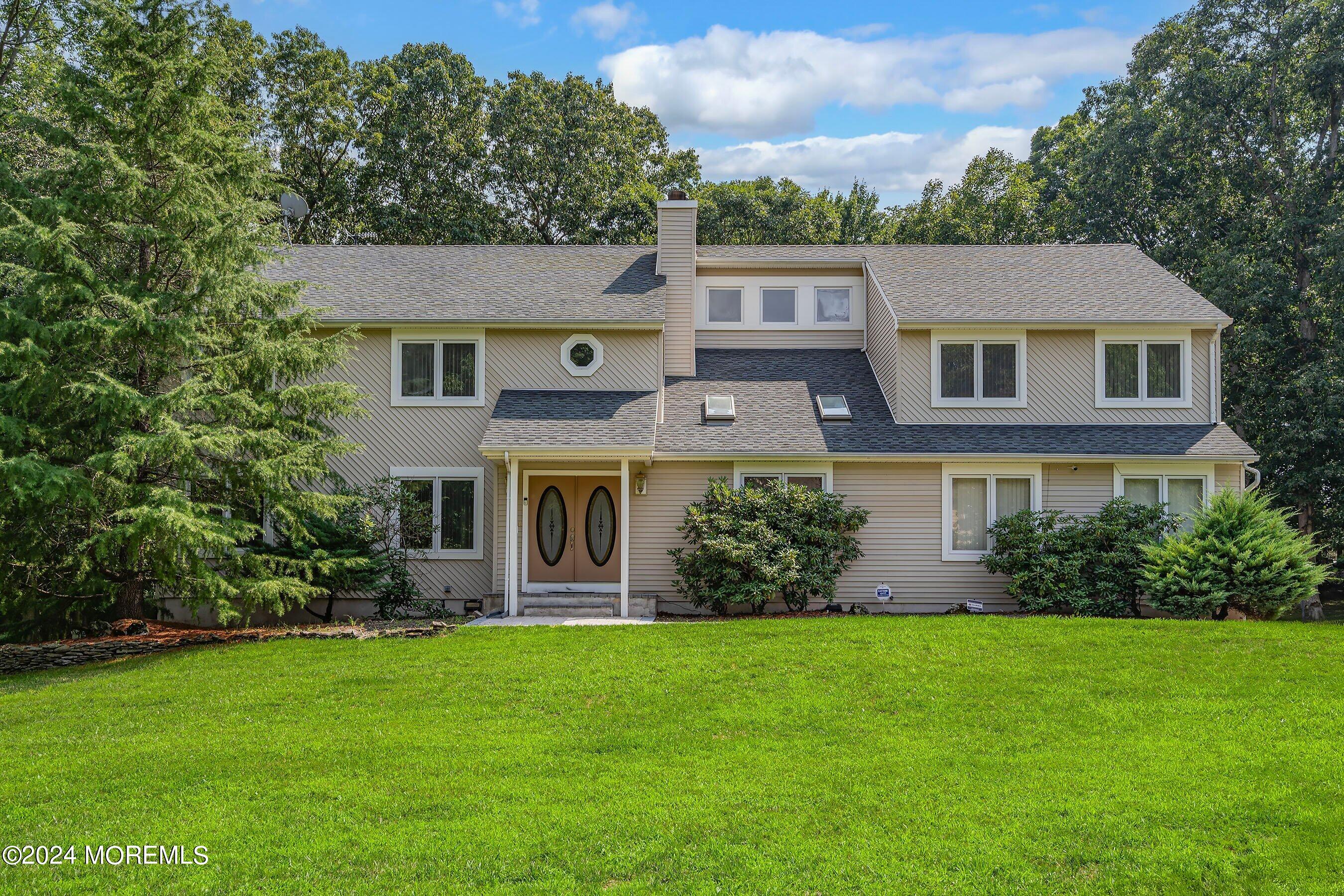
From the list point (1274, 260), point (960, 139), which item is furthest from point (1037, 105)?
point (1274, 260)

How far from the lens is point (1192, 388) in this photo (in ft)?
54.2

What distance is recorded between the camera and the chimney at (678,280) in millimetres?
18484

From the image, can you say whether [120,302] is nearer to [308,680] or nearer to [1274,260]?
[308,680]

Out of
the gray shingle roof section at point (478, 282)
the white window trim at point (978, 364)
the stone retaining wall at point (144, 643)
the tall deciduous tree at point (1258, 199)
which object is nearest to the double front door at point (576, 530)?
the stone retaining wall at point (144, 643)

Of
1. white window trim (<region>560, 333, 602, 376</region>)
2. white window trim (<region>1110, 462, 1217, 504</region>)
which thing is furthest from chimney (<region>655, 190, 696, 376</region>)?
white window trim (<region>1110, 462, 1217, 504</region>)

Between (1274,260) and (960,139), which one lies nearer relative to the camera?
(1274,260)

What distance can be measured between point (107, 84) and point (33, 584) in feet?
22.9

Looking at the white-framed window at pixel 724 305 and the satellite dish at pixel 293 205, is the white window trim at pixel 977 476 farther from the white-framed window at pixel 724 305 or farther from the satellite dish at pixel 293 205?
the satellite dish at pixel 293 205

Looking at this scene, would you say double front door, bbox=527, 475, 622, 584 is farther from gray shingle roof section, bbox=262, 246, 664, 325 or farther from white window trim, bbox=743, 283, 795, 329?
white window trim, bbox=743, 283, 795, 329

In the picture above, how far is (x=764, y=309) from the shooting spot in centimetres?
1980

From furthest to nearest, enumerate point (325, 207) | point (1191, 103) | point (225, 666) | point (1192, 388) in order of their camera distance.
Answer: point (325, 207), point (1191, 103), point (1192, 388), point (225, 666)

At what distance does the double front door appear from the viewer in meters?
16.4

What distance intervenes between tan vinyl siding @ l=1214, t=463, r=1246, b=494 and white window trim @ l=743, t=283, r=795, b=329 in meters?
7.63

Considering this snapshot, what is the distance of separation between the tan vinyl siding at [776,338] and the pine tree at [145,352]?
8.48 metres
